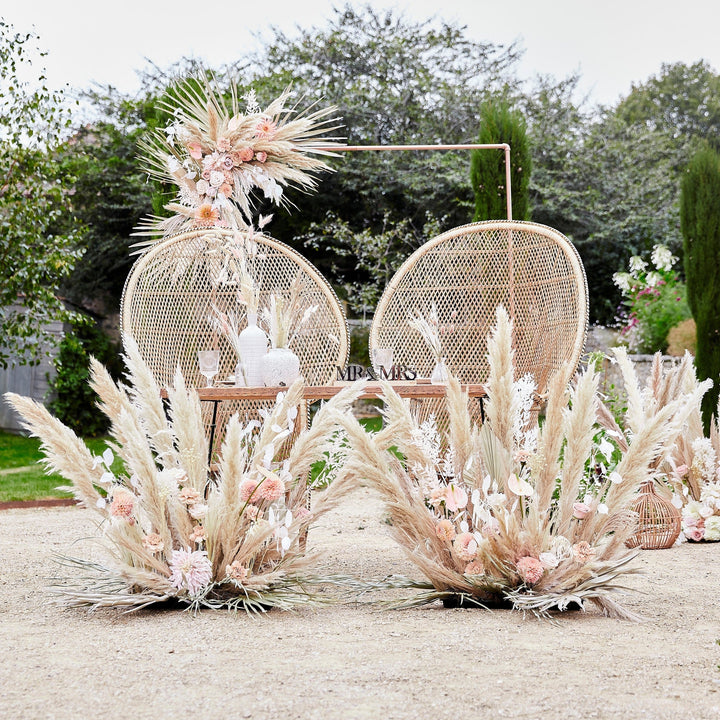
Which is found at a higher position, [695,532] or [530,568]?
[530,568]

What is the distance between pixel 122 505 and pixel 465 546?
2.85 feet

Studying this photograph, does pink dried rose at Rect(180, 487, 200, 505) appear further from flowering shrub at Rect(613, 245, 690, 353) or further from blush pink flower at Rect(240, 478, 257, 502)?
flowering shrub at Rect(613, 245, 690, 353)

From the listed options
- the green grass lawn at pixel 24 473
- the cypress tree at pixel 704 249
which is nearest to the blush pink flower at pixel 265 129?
the green grass lawn at pixel 24 473

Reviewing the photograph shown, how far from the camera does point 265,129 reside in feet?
9.91

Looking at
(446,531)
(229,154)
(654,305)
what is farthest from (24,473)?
(654,305)

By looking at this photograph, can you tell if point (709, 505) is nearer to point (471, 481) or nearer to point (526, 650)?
point (471, 481)

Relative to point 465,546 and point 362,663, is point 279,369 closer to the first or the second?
point 465,546

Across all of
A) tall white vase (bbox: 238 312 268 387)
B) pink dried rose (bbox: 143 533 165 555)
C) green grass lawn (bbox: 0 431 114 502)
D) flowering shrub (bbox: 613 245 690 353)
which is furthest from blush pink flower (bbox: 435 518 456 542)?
flowering shrub (bbox: 613 245 690 353)

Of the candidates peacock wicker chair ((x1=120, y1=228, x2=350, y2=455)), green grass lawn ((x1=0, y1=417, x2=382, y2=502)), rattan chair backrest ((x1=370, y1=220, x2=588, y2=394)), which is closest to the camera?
peacock wicker chair ((x1=120, y1=228, x2=350, y2=455))

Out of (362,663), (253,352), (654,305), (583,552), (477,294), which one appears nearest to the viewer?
(362,663)

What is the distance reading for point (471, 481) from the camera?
2260 millimetres

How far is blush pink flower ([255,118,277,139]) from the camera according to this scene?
3.02 meters

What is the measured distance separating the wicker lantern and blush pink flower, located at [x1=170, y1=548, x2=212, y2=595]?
181cm

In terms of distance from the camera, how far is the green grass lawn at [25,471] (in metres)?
5.00
